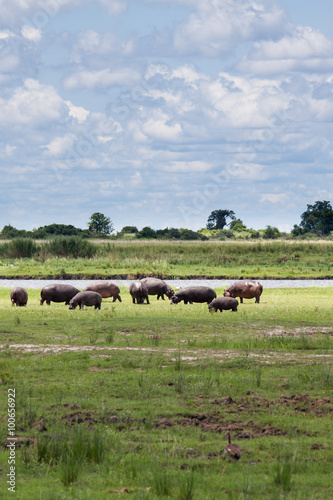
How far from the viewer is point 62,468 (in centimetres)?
702

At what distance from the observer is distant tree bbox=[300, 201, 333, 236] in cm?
13100

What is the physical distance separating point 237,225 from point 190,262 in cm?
8923

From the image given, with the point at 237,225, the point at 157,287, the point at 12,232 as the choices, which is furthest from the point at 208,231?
the point at 157,287

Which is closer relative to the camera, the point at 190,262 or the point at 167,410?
the point at 167,410

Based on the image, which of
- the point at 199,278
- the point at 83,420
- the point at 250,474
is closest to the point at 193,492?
the point at 250,474

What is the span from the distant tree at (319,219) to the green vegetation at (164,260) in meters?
64.0

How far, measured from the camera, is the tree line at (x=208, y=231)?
10694 cm

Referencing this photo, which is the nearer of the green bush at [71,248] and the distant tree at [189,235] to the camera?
the green bush at [71,248]

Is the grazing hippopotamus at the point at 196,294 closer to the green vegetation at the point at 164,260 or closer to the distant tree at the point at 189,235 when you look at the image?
the green vegetation at the point at 164,260

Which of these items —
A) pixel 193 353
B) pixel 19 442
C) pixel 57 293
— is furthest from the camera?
pixel 57 293

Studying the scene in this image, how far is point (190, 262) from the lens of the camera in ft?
189

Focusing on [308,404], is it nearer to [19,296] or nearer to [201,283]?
[19,296]

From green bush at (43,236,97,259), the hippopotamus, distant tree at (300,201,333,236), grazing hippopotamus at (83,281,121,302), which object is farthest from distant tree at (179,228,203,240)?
the hippopotamus

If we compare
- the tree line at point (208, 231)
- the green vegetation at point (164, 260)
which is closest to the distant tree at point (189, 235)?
the tree line at point (208, 231)
